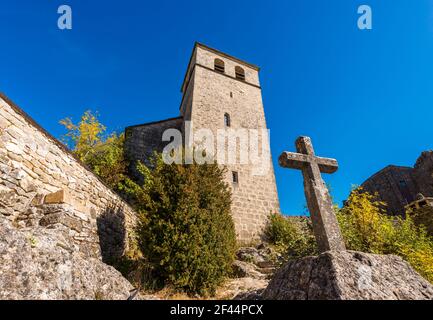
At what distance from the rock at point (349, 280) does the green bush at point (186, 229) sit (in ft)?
7.54

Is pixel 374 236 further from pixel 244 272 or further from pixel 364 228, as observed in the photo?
pixel 244 272

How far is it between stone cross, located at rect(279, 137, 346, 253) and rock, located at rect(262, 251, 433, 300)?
83 cm

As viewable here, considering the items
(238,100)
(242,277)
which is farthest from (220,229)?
(238,100)

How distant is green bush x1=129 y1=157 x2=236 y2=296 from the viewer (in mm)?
4743

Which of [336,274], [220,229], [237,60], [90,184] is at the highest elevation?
[237,60]

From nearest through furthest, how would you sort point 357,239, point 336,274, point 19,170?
point 336,274
point 19,170
point 357,239

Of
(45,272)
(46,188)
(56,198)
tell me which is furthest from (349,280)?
(46,188)

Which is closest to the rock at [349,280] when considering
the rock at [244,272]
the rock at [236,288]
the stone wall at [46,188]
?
the rock at [236,288]

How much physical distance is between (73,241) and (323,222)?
14.9 ft

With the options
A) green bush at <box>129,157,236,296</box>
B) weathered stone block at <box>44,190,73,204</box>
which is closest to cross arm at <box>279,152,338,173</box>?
green bush at <box>129,157,236,296</box>

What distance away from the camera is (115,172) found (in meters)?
11.3

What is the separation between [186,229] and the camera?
5125mm

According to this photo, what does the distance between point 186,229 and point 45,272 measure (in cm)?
307
